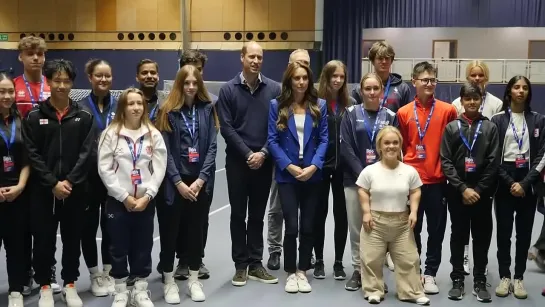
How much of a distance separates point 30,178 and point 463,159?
3072 mm

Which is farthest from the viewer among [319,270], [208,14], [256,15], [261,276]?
[208,14]

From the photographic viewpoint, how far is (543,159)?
3.94m

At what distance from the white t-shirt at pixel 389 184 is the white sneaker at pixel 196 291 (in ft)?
4.61

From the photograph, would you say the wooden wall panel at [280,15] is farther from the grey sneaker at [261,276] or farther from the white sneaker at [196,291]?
the white sneaker at [196,291]

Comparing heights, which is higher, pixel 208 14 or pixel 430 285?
pixel 208 14

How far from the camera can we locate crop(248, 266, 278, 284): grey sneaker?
4.34 m

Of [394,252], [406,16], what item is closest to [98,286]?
[394,252]

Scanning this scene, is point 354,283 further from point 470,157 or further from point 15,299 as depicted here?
point 15,299

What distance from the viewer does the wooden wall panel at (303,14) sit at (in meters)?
16.7

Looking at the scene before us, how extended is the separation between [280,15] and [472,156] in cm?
1393

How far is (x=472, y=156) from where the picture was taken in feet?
12.9

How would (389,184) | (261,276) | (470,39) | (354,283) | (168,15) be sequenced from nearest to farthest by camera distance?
(389,184), (354,283), (261,276), (168,15), (470,39)

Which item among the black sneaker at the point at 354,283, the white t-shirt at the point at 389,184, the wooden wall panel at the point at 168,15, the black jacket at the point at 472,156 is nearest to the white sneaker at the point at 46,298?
the black sneaker at the point at 354,283

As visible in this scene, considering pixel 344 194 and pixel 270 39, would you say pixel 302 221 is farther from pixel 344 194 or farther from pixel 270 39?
pixel 270 39
